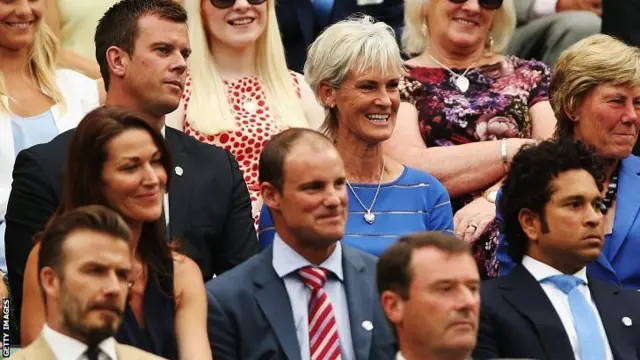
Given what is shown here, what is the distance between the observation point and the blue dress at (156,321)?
18.2ft

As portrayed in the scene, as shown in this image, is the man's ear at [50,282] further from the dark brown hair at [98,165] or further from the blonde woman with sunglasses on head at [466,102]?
the blonde woman with sunglasses on head at [466,102]

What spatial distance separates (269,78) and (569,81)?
3.94 feet

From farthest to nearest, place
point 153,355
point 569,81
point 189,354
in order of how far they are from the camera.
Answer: point 569,81 → point 189,354 → point 153,355

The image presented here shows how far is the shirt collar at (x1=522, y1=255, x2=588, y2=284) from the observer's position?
242 inches

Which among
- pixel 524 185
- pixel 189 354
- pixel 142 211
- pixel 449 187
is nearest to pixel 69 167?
pixel 142 211

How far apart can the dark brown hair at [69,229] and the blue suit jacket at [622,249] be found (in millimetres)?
1930

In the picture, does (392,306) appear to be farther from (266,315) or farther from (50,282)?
(50,282)

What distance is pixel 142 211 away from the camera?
5637mm

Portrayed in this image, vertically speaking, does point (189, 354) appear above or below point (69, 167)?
below

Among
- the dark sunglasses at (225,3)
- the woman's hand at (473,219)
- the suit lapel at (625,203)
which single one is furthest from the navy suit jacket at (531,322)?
the dark sunglasses at (225,3)

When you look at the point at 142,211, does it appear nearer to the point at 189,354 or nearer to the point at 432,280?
the point at 189,354

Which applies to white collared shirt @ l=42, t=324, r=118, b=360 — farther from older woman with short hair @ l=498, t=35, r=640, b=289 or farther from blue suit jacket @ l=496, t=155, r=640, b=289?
older woman with short hair @ l=498, t=35, r=640, b=289

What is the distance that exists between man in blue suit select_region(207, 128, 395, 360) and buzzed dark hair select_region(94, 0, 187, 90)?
792 mm

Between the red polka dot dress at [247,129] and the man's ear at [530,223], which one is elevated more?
the red polka dot dress at [247,129]
